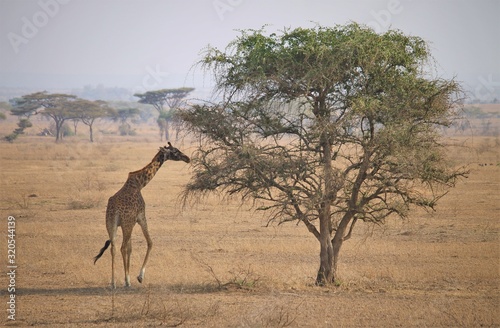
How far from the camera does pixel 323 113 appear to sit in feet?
40.3

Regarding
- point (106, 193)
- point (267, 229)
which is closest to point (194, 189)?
point (267, 229)

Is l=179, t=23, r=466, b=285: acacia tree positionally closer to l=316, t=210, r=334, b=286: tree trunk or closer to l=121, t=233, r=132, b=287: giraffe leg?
l=316, t=210, r=334, b=286: tree trunk

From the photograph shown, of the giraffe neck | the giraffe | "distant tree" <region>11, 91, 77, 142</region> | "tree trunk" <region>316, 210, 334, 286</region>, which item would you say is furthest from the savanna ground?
"distant tree" <region>11, 91, 77, 142</region>

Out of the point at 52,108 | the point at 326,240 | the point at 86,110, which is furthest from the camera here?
the point at 86,110

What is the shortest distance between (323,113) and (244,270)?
3.33m

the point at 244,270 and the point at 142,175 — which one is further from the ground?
the point at 142,175

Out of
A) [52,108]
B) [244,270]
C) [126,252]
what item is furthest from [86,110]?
[126,252]

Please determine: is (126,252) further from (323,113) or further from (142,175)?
(323,113)

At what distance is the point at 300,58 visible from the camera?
12055 mm

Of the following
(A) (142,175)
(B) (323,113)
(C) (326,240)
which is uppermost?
(B) (323,113)

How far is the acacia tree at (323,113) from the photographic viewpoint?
11742 millimetres

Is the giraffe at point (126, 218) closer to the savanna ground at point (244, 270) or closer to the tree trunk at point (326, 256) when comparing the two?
the savanna ground at point (244, 270)

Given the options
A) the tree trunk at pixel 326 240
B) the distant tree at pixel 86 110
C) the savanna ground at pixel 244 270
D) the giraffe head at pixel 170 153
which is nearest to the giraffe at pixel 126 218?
the savanna ground at pixel 244 270

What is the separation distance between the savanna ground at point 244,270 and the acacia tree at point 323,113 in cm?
82
